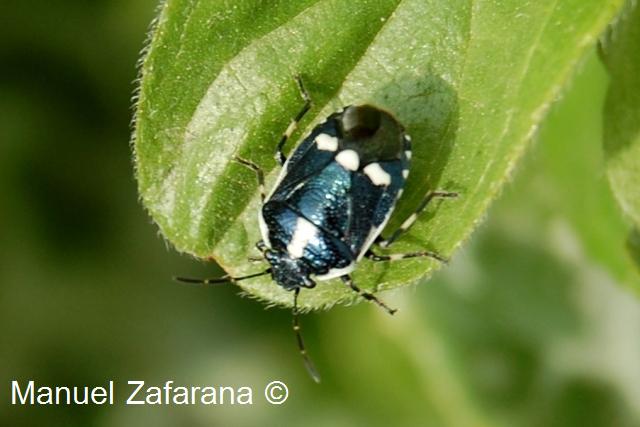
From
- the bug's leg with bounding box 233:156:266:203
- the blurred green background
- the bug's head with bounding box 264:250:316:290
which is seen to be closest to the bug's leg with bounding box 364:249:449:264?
the bug's head with bounding box 264:250:316:290

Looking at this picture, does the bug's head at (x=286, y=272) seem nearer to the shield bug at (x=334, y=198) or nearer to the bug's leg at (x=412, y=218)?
the shield bug at (x=334, y=198)

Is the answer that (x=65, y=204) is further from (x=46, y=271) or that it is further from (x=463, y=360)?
(x=463, y=360)

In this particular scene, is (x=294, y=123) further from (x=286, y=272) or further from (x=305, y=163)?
(x=286, y=272)

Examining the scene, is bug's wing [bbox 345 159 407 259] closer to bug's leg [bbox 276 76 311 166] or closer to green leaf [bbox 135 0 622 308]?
green leaf [bbox 135 0 622 308]

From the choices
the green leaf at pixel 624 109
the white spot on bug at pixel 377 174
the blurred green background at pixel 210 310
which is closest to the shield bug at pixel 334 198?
the white spot on bug at pixel 377 174

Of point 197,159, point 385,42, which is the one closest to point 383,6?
point 385,42
